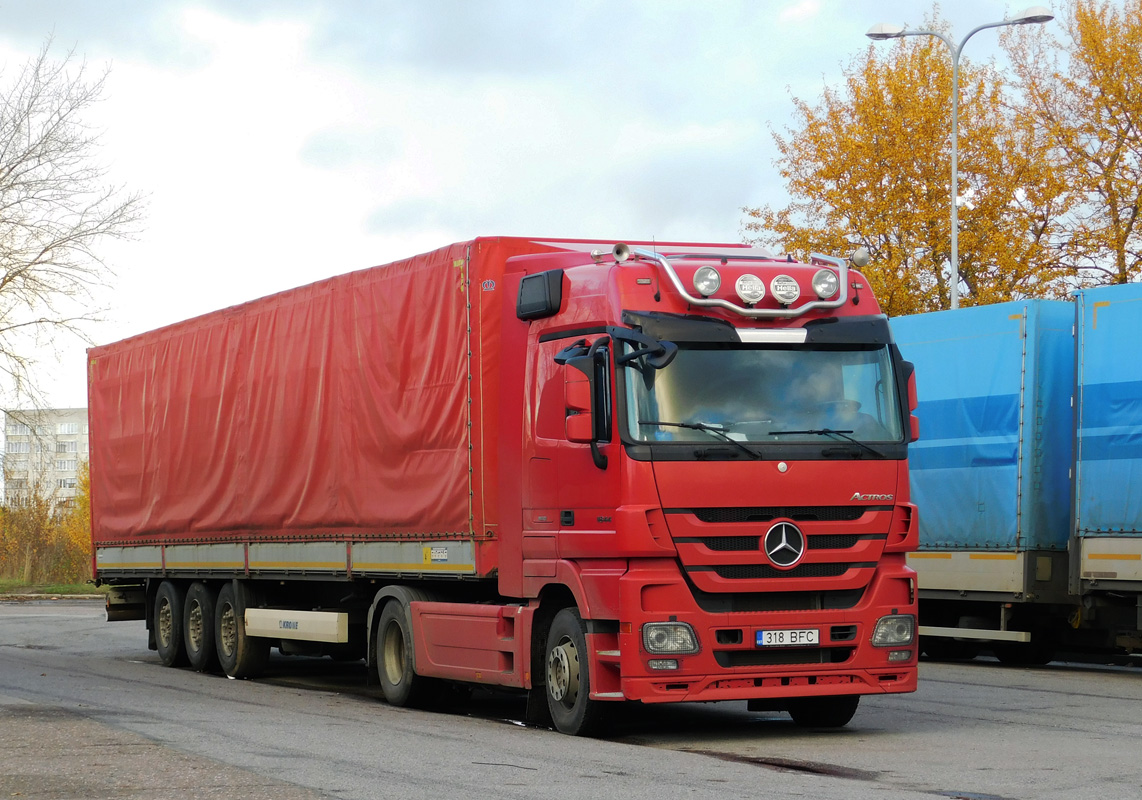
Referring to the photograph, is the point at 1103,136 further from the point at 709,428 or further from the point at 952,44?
the point at 709,428

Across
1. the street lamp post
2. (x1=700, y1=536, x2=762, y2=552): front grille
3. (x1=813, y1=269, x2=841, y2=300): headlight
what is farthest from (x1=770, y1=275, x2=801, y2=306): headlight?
the street lamp post

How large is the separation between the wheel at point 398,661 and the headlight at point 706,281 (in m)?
4.24

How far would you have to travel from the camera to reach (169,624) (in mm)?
19922

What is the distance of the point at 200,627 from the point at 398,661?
580 cm

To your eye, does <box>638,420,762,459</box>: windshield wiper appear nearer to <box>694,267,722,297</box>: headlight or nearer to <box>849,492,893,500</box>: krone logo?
<box>849,492,893,500</box>: krone logo

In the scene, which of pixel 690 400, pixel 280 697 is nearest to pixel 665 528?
pixel 690 400

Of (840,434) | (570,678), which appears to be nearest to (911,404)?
(840,434)

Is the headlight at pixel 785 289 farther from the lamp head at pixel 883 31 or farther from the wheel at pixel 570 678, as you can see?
the lamp head at pixel 883 31

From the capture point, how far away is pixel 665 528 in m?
10.7

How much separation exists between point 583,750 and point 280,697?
17.8ft

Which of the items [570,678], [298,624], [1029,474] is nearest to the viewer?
[570,678]

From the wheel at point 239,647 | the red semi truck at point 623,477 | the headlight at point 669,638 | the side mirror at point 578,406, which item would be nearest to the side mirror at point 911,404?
the red semi truck at point 623,477

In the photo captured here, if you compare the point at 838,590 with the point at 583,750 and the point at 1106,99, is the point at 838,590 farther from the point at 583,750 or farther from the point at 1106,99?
the point at 1106,99

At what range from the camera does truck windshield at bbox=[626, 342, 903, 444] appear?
10789mm
